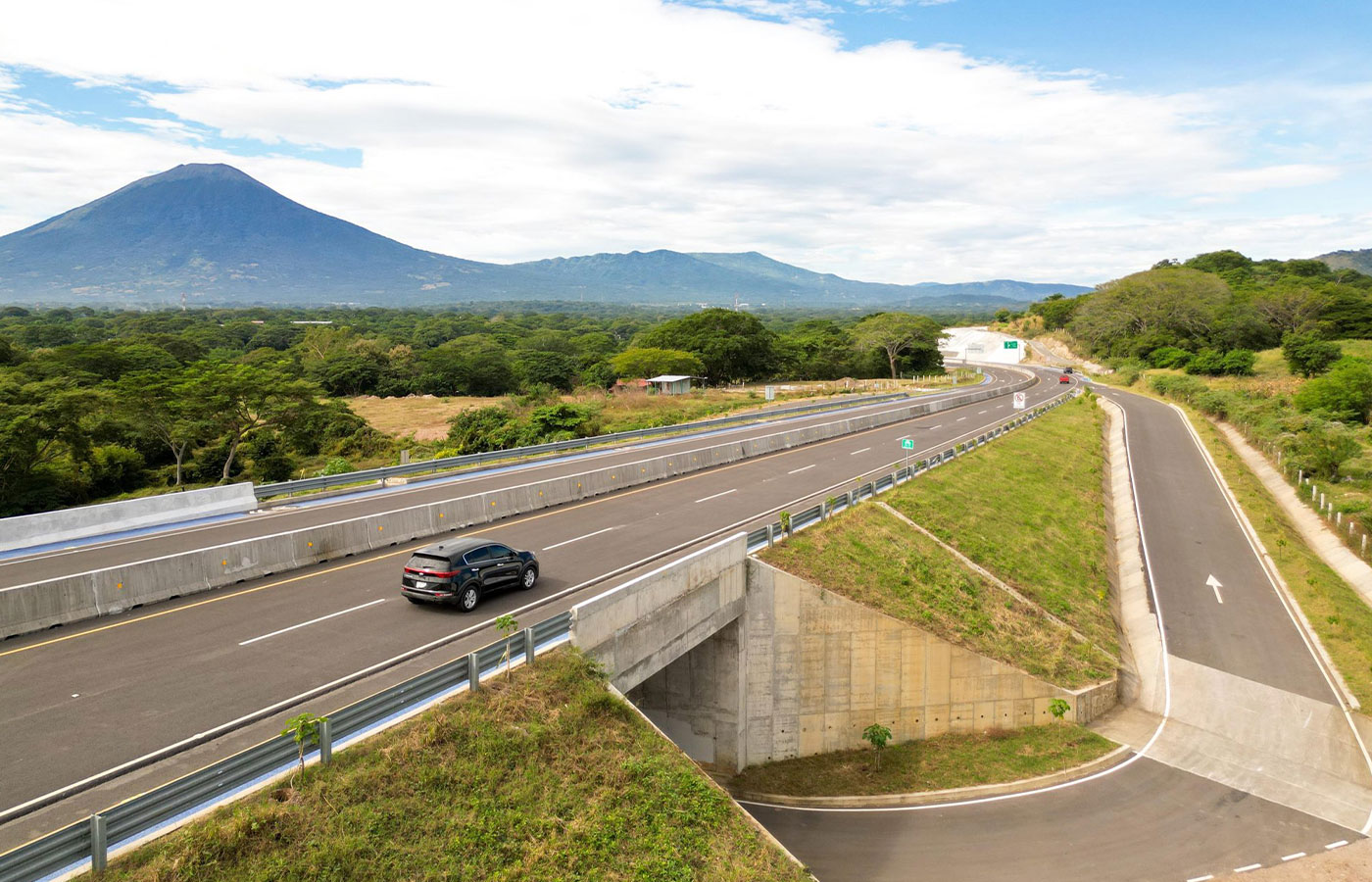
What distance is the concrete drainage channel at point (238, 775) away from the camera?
9.11m

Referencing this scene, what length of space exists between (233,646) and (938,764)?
1918 centimetres

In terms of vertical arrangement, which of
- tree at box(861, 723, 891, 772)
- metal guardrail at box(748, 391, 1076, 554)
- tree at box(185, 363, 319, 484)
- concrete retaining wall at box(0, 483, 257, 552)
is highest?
tree at box(185, 363, 319, 484)

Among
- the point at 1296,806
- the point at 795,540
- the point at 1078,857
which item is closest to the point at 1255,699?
the point at 1296,806

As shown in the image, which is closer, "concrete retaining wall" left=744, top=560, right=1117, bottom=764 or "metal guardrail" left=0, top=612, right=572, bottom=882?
"metal guardrail" left=0, top=612, right=572, bottom=882

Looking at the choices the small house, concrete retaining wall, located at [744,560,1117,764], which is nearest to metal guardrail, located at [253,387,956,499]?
concrete retaining wall, located at [744,560,1117,764]

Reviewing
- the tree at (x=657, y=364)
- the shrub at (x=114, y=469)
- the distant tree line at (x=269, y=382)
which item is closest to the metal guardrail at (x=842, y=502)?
the distant tree line at (x=269, y=382)

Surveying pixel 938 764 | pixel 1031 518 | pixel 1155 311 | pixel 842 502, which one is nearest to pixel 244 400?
pixel 842 502

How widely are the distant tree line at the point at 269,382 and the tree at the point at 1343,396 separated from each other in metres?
48.0

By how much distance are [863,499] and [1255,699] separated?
14804 mm

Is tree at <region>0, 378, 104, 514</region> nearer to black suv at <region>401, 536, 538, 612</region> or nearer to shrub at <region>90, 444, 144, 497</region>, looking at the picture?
shrub at <region>90, 444, 144, 497</region>

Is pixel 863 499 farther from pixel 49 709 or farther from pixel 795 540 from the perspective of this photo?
pixel 49 709

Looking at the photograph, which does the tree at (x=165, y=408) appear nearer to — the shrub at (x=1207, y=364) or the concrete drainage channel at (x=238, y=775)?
the concrete drainage channel at (x=238, y=775)

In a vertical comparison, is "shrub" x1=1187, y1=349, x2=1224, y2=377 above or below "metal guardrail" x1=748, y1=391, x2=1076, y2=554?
above

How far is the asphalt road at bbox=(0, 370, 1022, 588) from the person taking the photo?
827 inches
